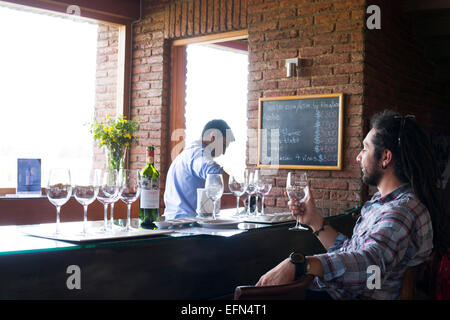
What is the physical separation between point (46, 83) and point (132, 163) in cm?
115

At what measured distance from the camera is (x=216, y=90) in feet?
18.0

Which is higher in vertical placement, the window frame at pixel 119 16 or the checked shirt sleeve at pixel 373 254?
the window frame at pixel 119 16

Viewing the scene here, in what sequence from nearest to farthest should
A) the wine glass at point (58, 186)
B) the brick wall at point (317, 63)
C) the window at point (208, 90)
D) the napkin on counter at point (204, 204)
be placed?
the wine glass at point (58, 186), the napkin on counter at point (204, 204), the brick wall at point (317, 63), the window at point (208, 90)

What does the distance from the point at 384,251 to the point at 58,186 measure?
1060 mm

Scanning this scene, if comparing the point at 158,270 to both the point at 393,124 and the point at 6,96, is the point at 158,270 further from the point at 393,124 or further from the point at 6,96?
the point at 6,96

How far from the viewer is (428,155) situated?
1.78 metres

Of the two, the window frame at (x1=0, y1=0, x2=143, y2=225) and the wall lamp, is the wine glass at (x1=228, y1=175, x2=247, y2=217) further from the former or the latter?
the window frame at (x1=0, y1=0, x2=143, y2=225)

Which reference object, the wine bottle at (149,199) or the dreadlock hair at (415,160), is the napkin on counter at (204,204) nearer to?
the wine bottle at (149,199)

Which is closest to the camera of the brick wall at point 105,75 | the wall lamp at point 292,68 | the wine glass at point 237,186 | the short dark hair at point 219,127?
the wine glass at point 237,186

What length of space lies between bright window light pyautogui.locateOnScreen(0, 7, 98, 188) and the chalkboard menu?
1.92 meters

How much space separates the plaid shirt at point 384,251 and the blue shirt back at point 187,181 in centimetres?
157

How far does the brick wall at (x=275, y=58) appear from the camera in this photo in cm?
386

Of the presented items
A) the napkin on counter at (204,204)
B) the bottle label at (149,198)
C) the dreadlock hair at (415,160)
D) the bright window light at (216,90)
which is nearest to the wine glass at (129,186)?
the bottle label at (149,198)
